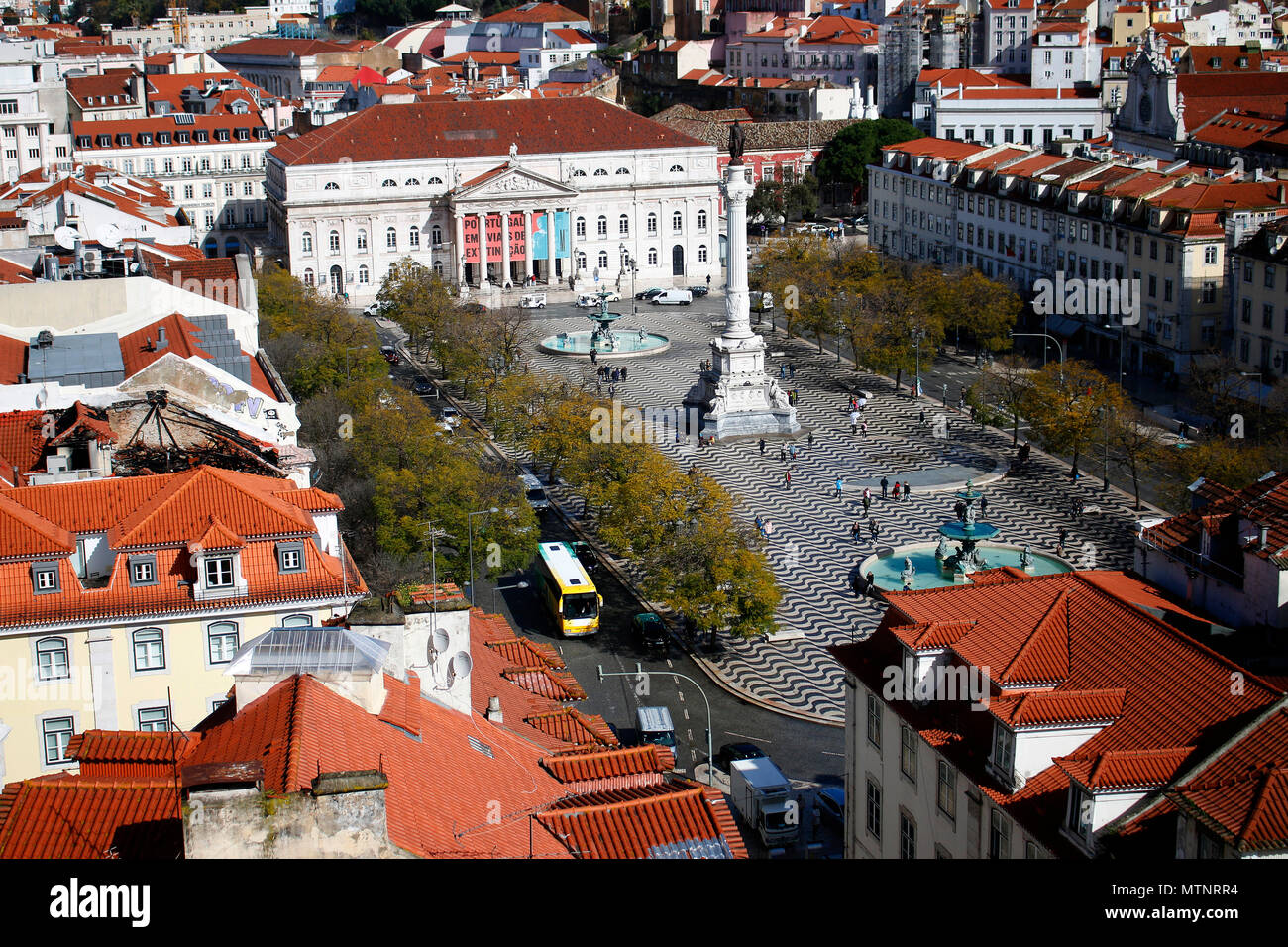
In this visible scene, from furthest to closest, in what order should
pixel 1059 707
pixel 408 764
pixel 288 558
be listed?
1. pixel 288 558
2. pixel 1059 707
3. pixel 408 764

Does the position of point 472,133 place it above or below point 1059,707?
above

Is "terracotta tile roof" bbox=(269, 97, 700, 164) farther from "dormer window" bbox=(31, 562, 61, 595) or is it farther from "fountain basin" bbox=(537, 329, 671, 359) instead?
"dormer window" bbox=(31, 562, 61, 595)

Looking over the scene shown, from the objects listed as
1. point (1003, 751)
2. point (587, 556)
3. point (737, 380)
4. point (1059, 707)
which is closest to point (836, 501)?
point (587, 556)

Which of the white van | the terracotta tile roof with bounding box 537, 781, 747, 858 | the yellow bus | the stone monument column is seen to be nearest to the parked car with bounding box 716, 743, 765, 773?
the yellow bus

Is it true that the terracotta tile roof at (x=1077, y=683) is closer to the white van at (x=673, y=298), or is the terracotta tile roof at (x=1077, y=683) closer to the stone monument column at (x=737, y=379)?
the stone monument column at (x=737, y=379)

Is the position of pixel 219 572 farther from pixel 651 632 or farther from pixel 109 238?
pixel 109 238
